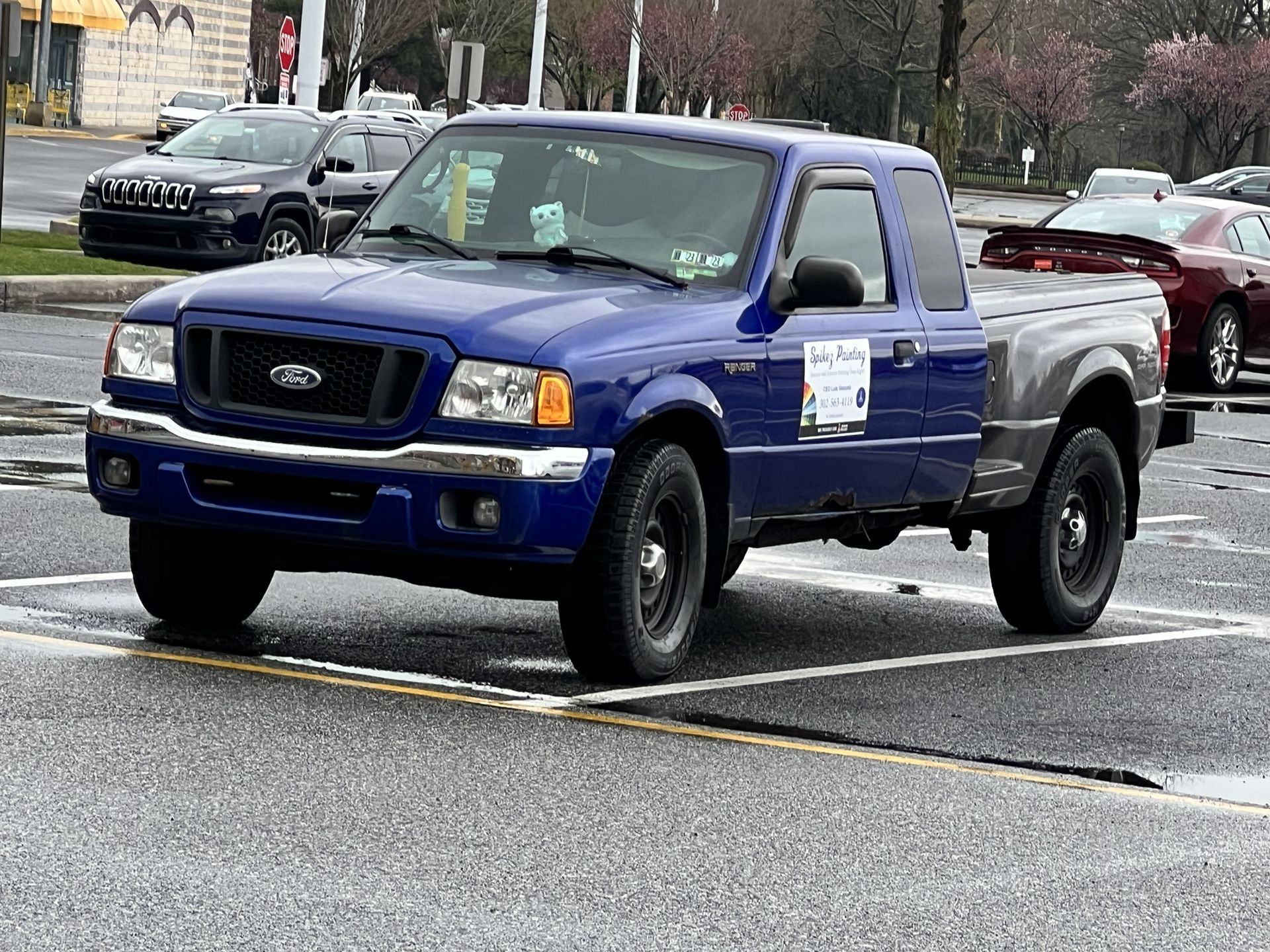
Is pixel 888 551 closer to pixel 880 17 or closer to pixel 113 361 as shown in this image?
pixel 113 361

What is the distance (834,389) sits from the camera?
826 centimetres

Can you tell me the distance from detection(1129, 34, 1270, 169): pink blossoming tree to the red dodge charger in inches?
2174

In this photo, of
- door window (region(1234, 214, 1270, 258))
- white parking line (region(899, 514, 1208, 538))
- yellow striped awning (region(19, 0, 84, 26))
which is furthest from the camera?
yellow striped awning (region(19, 0, 84, 26))

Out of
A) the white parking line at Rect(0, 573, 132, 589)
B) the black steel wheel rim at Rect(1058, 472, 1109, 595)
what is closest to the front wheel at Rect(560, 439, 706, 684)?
the white parking line at Rect(0, 573, 132, 589)

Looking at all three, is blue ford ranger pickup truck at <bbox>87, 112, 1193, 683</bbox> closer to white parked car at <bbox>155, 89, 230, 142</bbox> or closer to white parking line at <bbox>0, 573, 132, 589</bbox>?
white parking line at <bbox>0, 573, 132, 589</bbox>

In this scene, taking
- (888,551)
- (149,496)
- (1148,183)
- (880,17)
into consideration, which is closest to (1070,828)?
(149,496)

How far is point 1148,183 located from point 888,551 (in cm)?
2912

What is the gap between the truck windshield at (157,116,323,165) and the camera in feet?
79.5

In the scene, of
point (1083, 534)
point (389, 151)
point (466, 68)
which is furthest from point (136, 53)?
point (1083, 534)

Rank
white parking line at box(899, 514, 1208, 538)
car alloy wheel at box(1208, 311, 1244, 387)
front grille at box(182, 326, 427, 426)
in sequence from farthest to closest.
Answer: car alloy wheel at box(1208, 311, 1244, 387) → white parking line at box(899, 514, 1208, 538) → front grille at box(182, 326, 427, 426)

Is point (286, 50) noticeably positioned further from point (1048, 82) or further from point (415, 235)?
point (1048, 82)

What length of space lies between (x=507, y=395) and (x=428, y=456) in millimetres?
297

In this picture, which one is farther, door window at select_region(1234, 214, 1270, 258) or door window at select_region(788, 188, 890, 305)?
door window at select_region(1234, 214, 1270, 258)

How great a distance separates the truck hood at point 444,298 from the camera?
713 cm
